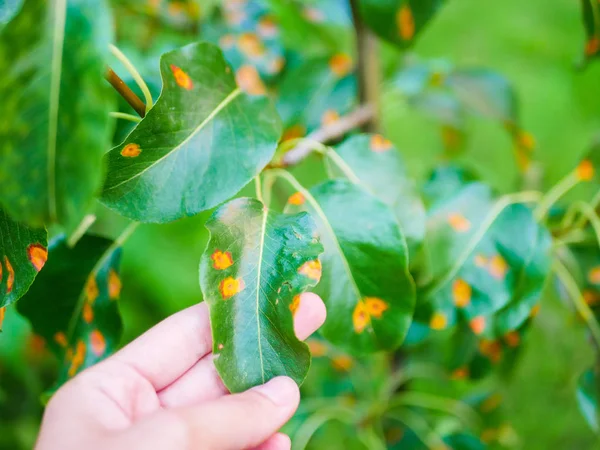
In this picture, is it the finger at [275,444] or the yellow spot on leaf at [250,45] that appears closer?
the finger at [275,444]

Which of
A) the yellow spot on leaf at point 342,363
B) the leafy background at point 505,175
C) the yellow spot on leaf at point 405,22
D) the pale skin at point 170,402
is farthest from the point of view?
the leafy background at point 505,175

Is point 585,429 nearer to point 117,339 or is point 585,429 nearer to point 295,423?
point 295,423

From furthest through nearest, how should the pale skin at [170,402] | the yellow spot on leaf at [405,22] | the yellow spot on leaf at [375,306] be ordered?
the yellow spot on leaf at [405,22], the yellow spot on leaf at [375,306], the pale skin at [170,402]

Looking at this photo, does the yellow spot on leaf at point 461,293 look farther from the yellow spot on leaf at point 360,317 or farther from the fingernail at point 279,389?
the fingernail at point 279,389

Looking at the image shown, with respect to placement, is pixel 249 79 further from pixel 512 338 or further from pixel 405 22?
pixel 512 338

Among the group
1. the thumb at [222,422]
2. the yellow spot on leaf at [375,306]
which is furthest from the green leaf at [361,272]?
the thumb at [222,422]

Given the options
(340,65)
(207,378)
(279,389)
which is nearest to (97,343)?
(207,378)

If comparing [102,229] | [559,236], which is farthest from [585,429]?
[102,229]

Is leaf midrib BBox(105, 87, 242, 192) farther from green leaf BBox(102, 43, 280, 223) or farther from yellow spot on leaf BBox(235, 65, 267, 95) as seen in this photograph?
yellow spot on leaf BBox(235, 65, 267, 95)

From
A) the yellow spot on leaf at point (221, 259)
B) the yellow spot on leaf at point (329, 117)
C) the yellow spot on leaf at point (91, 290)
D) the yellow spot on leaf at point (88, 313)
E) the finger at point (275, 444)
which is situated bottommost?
the finger at point (275, 444)
